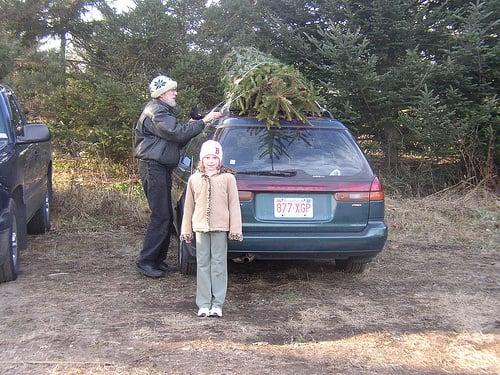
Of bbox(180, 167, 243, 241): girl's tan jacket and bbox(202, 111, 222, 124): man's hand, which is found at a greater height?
bbox(202, 111, 222, 124): man's hand

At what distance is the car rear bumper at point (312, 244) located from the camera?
4.66m

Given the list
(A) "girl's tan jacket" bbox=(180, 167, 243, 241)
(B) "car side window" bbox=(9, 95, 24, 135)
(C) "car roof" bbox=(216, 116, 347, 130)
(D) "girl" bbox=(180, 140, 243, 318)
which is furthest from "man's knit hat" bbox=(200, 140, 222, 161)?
(B) "car side window" bbox=(9, 95, 24, 135)

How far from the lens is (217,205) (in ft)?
14.2

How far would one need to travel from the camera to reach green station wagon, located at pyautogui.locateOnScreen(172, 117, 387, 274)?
4.66 metres

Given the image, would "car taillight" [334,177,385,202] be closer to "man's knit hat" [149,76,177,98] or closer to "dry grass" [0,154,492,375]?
"dry grass" [0,154,492,375]

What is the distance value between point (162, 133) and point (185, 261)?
1213 mm

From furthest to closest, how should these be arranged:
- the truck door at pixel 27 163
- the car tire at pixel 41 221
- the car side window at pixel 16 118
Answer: the car tire at pixel 41 221
the car side window at pixel 16 118
the truck door at pixel 27 163

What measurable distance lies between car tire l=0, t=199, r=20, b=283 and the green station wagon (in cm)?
158

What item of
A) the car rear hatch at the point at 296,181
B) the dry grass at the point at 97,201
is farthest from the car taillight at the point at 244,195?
the dry grass at the point at 97,201

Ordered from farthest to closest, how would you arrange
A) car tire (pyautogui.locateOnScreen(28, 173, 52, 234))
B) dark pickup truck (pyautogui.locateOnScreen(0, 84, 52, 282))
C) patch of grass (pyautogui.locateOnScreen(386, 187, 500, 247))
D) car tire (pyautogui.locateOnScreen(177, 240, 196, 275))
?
patch of grass (pyautogui.locateOnScreen(386, 187, 500, 247)) < car tire (pyautogui.locateOnScreen(28, 173, 52, 234)) < car tire (pyautogui.locateOnScreen(177, 240, 196, 275)) < dark pickup truck (pyautogui.locateOnScreen(0, 84, 52, 282))

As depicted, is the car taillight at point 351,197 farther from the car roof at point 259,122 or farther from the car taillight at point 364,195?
the car roof at point 259,122

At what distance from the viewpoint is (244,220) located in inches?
182

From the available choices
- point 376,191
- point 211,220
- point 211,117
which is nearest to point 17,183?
point 211,117

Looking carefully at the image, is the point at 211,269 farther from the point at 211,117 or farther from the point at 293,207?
the point at 211,117
